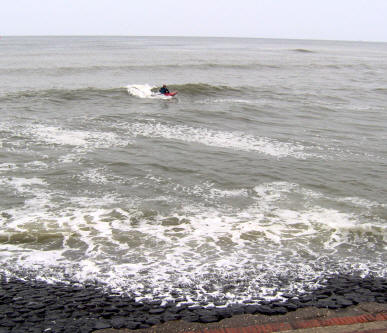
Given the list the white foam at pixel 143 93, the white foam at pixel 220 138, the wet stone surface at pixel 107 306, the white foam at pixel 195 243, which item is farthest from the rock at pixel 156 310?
the white foam at pixel 143 93

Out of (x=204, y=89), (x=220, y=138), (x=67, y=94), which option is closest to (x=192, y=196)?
(x=220, y=138)

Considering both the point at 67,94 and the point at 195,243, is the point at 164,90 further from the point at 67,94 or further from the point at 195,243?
the point at 195,243

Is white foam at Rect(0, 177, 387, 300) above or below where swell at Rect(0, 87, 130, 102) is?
below

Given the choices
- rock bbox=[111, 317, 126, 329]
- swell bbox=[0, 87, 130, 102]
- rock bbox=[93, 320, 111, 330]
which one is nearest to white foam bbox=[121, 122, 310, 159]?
swell bbox=[0, 87, 130, 102]

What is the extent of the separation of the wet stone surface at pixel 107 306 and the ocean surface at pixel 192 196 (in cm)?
28

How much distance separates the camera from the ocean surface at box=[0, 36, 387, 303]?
758cm

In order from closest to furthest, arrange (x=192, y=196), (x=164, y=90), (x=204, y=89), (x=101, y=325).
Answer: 1. (x=101, y=325)
2. (x=192, y=196)
3. (x=164, y=90)
4. (x=204, y=89)

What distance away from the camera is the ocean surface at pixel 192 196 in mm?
7578

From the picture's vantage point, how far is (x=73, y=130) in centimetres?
1877

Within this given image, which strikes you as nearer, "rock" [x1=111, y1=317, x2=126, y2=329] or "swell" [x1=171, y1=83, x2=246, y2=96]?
"rock" [x1=111, y1=317, x2=126, y2=329]

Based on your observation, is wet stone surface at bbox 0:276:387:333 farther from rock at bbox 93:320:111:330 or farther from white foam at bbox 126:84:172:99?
white foam at bbox 126:84:172:99

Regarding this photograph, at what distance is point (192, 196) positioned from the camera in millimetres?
11453

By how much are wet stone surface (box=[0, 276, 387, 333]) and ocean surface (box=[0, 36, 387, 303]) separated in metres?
0.28

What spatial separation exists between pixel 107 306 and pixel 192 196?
548 cm
